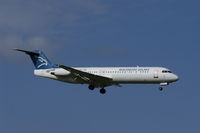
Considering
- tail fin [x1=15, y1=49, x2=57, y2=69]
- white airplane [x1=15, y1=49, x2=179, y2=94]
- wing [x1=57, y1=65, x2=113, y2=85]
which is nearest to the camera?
white airplane [x1=15, y1=49, x2=179, y2=94]

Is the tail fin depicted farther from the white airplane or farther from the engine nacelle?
the engine nacelle

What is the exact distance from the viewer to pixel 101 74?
58.6 m

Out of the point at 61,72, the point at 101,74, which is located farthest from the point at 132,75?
the point at 61,72

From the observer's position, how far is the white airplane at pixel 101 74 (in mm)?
55781

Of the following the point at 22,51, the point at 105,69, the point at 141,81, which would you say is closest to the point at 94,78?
the point at 105,69

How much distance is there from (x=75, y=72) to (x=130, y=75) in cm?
736

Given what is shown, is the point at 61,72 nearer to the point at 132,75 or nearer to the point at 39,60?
the point at 39,60

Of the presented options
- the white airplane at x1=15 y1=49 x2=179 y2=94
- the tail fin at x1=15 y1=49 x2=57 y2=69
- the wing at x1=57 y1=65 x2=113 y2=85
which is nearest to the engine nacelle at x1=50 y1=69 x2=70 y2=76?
the white airplane at x1=15 y1=49 x2=179 y2=94

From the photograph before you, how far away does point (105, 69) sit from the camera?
5859cm

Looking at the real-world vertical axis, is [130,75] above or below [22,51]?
below

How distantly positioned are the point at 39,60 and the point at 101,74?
32.2 feet

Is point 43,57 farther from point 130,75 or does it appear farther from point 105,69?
point 130,75

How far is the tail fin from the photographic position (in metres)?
61.8

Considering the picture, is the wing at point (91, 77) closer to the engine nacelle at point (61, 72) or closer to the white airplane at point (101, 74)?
the white airplane at point (101, 74)
